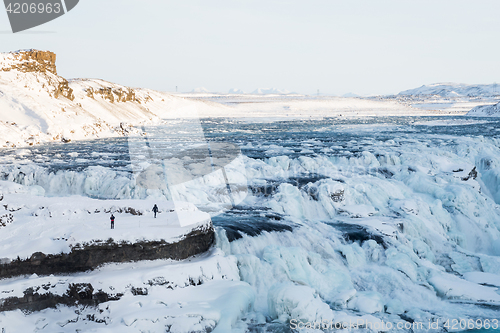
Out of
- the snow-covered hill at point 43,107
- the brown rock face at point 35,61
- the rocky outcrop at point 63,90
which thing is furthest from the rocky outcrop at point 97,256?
the brown rock face at point 35,61

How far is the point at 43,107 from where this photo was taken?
1629 inches

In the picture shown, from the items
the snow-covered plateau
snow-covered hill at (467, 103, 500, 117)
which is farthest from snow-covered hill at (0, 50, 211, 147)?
snow-covered hill at (467, 103, 500, 117)

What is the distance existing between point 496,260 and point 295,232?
26.2 feet

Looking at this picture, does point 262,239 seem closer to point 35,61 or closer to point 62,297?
point 62,297

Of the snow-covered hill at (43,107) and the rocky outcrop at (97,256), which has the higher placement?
the snow-covered hill at (43,107)

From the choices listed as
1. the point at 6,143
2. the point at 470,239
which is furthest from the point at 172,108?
the point at 470,239

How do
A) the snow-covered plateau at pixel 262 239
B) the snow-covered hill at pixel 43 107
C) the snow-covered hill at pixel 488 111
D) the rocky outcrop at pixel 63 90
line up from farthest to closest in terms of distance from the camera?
the snow-covered hill at pixel 488 111
the rocky outcrop at pixel 63 90
the snow-covered hill at pixel 43 107
the snow-covered plateau at pixel 262 239

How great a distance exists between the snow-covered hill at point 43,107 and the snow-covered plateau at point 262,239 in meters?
10.2

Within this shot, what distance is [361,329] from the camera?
34.7 ft

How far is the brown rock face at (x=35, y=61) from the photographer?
49338 millimetres

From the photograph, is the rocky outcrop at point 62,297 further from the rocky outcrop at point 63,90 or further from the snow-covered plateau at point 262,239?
the rocky outcrop at point 63,90

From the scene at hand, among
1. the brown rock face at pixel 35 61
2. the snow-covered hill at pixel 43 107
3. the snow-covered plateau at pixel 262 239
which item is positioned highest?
the brown rock face at pixel 35 61

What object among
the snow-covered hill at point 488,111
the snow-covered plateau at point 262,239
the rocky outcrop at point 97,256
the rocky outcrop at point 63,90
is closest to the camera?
the snow-covered plateau at point 262,239

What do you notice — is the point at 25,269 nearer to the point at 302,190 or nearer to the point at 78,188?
the point at 78,188
